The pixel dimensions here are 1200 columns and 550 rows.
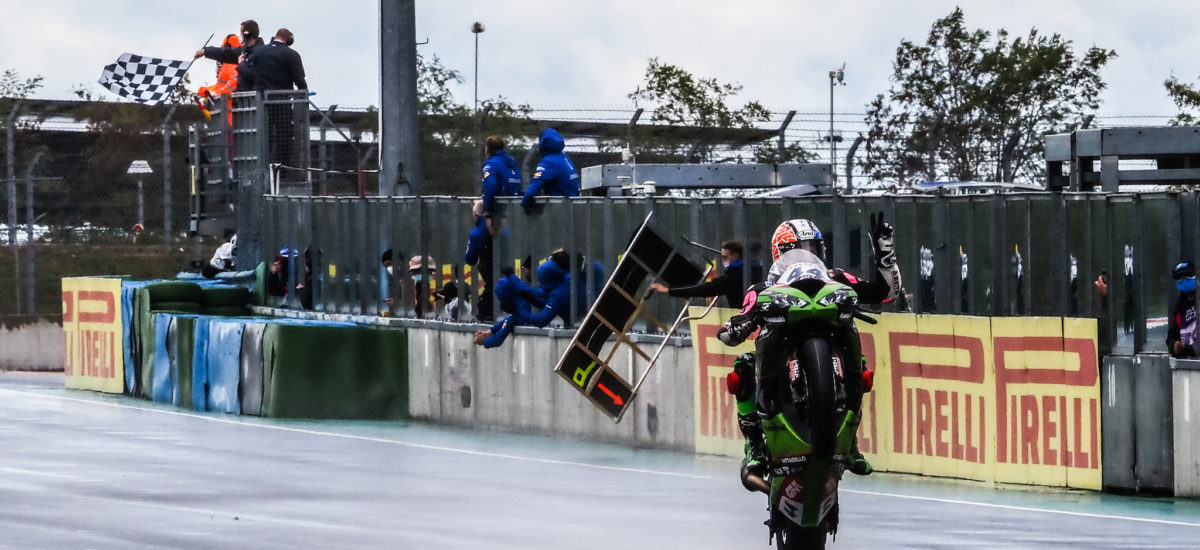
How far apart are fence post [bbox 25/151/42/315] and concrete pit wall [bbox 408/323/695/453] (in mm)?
9032

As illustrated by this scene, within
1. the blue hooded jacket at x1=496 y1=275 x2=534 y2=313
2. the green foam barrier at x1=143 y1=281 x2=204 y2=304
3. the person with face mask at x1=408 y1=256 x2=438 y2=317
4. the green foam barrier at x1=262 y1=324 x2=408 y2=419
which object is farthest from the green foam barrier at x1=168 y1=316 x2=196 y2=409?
the blue hooded jacket at x1=496 y1=275 x2=534 y2=313

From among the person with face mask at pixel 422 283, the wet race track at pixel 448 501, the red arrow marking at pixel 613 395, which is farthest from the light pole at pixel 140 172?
the red arrow marking at pixel 613 395

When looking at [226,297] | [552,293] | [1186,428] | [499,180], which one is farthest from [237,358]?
[1186,428]

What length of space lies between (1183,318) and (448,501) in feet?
15.8

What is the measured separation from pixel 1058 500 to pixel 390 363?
26.5 feet

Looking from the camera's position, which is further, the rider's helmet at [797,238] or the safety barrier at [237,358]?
the safety barrier at [237,358]

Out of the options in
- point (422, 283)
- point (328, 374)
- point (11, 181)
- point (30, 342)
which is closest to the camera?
point (328, 374)

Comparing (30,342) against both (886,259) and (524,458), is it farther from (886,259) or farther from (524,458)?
(886,259)

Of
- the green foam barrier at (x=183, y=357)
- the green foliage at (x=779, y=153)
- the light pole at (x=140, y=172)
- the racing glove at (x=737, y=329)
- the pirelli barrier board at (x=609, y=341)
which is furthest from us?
the light pole at (x=140, y=172)

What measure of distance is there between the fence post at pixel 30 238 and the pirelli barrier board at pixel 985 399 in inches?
584

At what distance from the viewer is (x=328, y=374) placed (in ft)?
63.3

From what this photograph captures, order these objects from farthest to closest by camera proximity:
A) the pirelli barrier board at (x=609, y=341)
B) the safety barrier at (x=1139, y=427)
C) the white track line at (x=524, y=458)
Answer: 1. the pirelli barrier board at (x=609, y=341)
2. the safety barrier at (x=1139, y=427)
3. the white track line at (x=524, y=458)

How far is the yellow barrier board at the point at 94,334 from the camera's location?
23062 millimetres

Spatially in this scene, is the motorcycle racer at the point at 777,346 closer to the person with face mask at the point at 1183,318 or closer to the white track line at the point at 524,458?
the white track line at the point at 524,458
